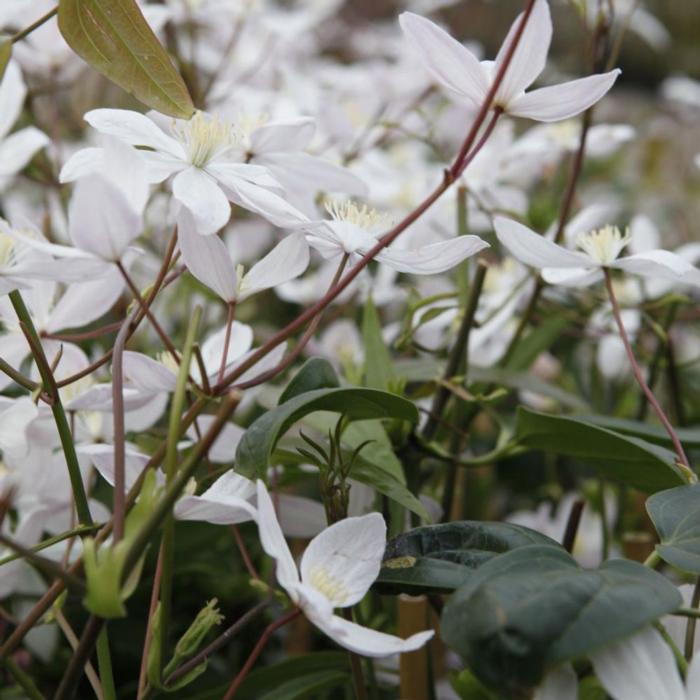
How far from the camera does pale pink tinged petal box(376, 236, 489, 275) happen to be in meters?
0.30

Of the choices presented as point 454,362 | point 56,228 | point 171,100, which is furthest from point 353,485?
point 56,228

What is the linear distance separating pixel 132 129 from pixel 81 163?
2 centimetres

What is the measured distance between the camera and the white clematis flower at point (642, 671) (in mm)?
242

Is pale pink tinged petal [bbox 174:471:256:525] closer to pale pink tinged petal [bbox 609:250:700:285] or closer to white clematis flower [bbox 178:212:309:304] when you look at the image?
white clematis flower [bbox 178:212:309:304]

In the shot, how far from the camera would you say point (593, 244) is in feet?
1.20

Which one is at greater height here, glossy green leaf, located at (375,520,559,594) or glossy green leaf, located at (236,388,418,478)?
glossy green leaf, located at (236,388,418,478)

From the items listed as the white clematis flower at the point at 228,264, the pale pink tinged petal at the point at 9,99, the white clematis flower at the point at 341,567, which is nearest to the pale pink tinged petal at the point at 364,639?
the white clematis flower at the point at 341,567

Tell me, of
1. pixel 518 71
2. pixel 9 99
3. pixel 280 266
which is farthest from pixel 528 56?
pixel 9 99

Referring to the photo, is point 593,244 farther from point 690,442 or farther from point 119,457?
point 119,457

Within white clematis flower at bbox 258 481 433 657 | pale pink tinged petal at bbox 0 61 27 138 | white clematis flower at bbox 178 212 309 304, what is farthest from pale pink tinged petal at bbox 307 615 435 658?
pale pink tinged petal at bbox 0 61 27 138

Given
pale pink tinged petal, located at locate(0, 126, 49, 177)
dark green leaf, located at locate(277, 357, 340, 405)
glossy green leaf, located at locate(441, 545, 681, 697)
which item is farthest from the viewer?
pale pink tinged petal, located at locate(0, 126, 49, 177)

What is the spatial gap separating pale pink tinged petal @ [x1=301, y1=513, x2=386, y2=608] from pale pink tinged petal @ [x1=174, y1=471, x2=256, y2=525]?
2cm

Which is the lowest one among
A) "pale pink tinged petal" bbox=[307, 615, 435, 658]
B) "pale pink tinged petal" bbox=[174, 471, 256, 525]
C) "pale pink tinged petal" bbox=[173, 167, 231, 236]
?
"pale pink tinged petal" bbox=[307, 615, 435, 658]

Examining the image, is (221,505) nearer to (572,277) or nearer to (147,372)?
(147,372)
